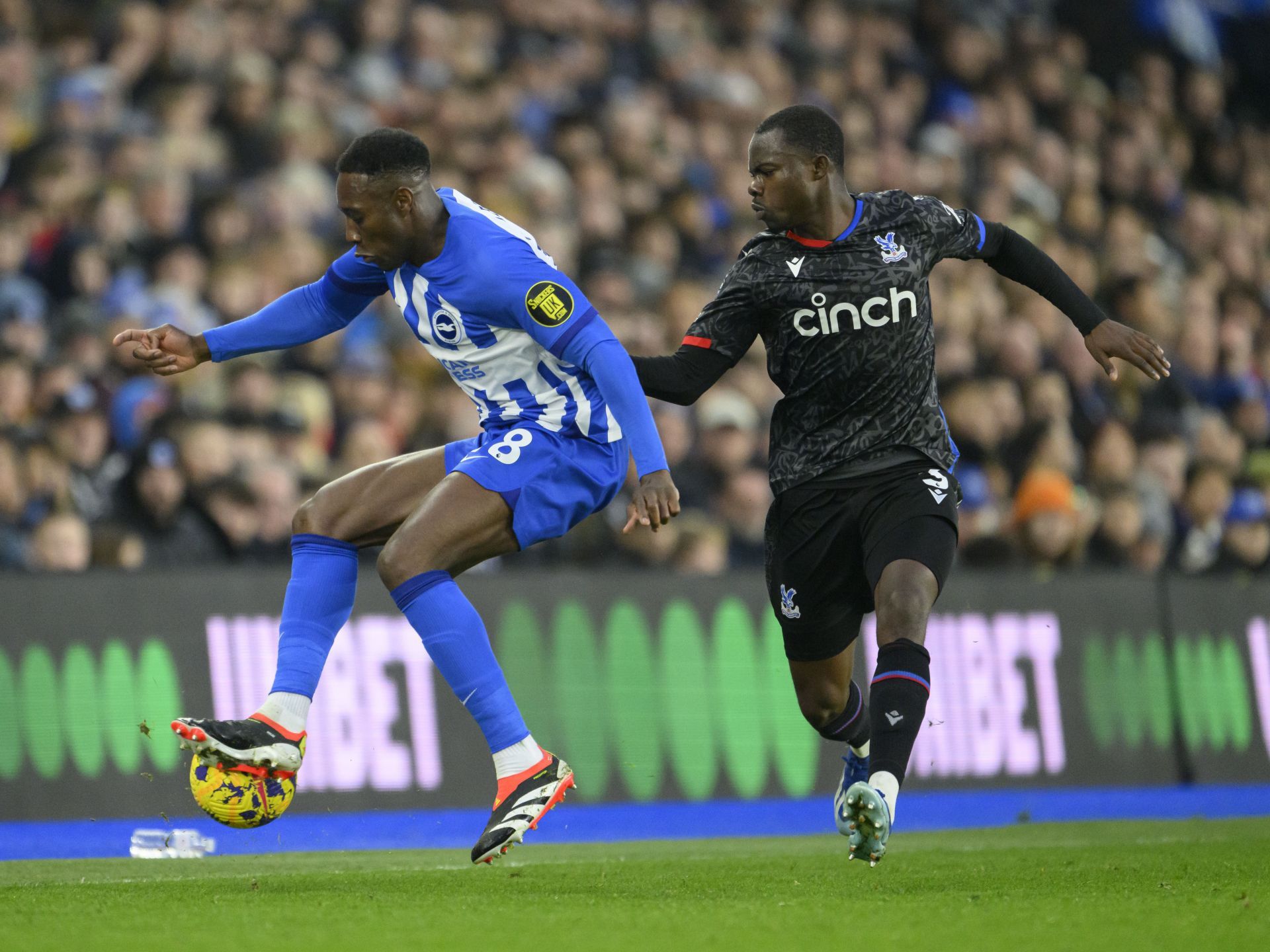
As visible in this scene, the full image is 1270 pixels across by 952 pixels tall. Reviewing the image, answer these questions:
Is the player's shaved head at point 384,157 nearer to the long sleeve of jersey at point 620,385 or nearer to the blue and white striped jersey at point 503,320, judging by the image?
the blue and white striped jersey at point 503,320

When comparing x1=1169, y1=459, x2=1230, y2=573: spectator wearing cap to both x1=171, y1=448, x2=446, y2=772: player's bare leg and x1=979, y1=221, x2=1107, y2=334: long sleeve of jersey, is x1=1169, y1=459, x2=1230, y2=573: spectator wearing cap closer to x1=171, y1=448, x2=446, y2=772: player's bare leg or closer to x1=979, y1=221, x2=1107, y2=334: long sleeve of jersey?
x1=979, y1=221, x2=1107, y2=334: long sleeve of jersey

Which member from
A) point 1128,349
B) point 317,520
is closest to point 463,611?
point 317,520

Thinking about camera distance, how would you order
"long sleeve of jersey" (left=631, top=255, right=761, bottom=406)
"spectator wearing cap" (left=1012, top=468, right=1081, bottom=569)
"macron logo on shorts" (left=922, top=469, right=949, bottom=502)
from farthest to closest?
"spectator wearing cap" (left=1012, top=468, right=1081, bottom=569) < "long sleeve of jersey" (left=631, top=255, right=761, bottom=406) < "macron logo on shorts" (left=922, top=469, right=949, bottom=502)

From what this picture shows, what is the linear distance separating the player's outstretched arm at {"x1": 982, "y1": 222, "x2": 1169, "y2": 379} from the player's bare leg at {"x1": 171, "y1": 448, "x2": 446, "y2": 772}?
2068 mm

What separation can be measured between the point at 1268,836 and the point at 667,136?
7.45 m

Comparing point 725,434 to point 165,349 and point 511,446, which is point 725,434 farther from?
point 165,349

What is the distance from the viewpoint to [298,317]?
19.3 ft

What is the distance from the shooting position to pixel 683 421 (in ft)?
35.2

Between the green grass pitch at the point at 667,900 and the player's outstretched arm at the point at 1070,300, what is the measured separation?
66.1 inches

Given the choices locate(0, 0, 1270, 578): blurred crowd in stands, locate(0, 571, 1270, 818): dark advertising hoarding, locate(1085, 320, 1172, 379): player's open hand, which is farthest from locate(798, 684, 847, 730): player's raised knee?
locate(0, 0, 1270, 578): blurred crowd in stands

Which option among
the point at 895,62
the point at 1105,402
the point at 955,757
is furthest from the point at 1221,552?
the point at 895,62

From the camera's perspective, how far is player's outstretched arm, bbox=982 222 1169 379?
19.0 ft

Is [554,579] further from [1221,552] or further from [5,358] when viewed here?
[1221,552]

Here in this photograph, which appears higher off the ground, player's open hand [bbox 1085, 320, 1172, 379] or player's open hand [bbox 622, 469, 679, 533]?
player's open hand [bbox 1085, 320, 1172, 379]
